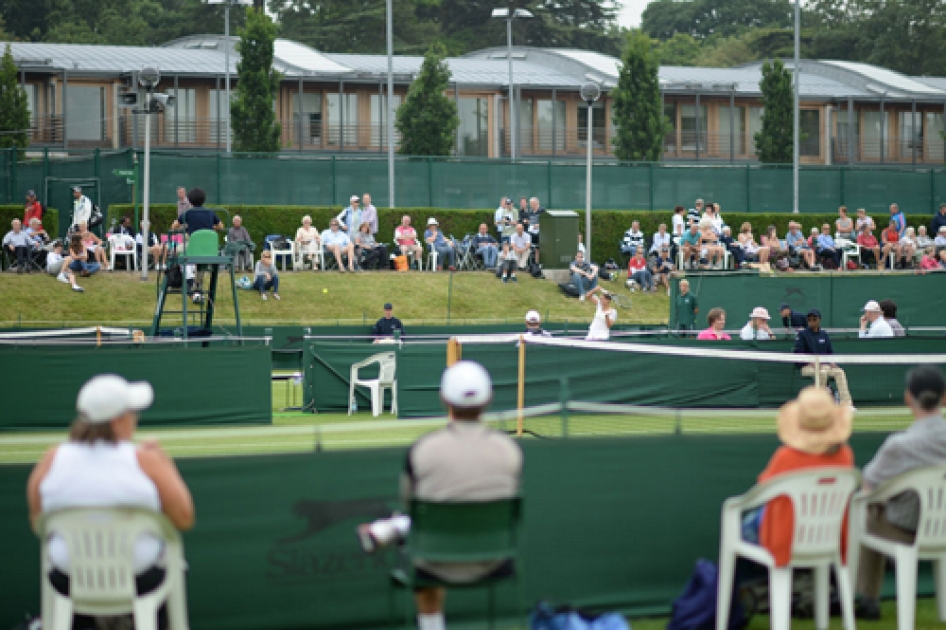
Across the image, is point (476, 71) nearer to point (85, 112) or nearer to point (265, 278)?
point (85, 112)

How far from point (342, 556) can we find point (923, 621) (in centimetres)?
338

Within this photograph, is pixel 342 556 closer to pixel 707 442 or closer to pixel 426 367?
pixel 707 442

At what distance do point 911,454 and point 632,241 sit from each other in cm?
2888

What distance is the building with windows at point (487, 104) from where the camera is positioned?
1950 inches

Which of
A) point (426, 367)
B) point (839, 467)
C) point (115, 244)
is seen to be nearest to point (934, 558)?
point (839, 467)

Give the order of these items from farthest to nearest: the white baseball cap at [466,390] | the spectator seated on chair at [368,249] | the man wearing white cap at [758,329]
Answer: the spectator seated on chair at [368,249] < the man wearing white cap at [758,329] < the white baseball cap at [466,390]

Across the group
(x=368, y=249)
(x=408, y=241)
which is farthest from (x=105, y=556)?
(x=408, y=241)

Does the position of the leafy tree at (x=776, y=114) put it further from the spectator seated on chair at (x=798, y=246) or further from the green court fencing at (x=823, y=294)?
the green court fencing at (x=823, y=294)

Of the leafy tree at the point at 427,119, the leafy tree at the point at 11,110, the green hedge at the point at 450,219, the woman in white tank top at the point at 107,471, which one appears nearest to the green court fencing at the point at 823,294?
the green hedge at the point at 450,219

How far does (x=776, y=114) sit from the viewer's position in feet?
166

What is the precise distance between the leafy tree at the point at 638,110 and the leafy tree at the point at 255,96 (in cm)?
1243

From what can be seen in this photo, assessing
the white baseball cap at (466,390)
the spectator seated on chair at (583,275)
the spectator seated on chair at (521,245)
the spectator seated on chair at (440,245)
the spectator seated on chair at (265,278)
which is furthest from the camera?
the spectator seated on chair at (440,245)

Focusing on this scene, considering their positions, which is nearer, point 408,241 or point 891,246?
point 408,241

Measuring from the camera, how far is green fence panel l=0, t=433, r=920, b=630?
287 inches
